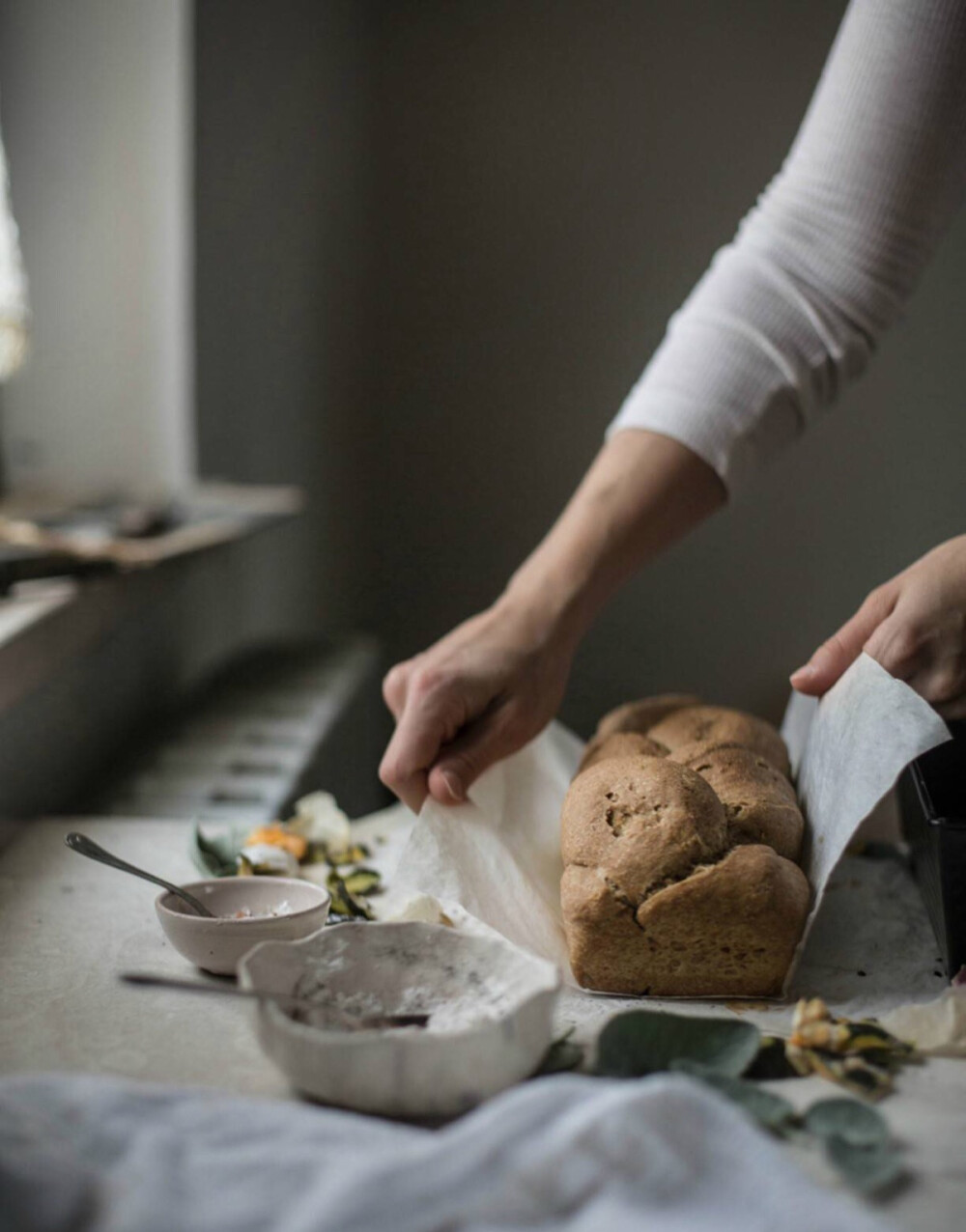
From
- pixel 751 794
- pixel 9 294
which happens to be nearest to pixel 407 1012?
pixel 751 794

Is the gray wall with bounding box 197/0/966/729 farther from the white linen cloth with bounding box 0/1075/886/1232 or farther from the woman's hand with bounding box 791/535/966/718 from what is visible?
the white linen cloth with bounding box 0/1075/886/1232

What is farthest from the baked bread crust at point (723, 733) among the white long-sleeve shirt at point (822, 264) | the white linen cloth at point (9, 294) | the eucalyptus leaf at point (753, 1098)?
the white linen cloth at point (9, 294)

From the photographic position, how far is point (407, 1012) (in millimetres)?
626

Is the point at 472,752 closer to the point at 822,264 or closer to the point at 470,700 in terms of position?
the point at 470,700

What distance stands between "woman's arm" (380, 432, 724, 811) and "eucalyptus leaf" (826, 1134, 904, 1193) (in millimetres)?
424

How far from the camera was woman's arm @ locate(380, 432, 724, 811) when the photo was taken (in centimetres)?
94

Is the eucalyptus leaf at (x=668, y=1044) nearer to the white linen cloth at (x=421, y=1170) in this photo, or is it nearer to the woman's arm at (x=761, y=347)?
the white linen cloth at (x=421, y=1170)

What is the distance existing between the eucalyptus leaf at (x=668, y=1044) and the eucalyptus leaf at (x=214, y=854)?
40 cm

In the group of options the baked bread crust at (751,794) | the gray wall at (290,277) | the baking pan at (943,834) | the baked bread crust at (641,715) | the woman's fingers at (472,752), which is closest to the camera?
the baking pan at (943,834)

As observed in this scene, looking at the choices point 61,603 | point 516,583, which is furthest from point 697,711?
point 61,603

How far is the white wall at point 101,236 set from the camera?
2.37 meters

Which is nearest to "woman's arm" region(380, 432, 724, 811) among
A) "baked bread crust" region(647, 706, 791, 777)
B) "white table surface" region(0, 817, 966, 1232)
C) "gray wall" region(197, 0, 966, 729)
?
"baked bread crust" region(647, 706, 791, 777)

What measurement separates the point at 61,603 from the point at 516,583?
1.77 feet

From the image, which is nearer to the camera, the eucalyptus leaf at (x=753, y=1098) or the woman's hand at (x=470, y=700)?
the eucalyptus leaf at (x=753, y=1098)
